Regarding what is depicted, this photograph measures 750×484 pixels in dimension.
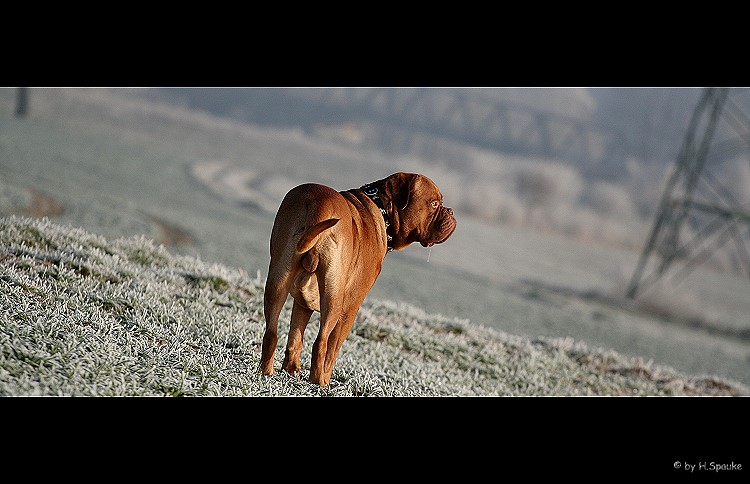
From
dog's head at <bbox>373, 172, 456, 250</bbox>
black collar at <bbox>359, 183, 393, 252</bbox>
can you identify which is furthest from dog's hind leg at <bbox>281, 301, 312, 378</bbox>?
dog's head at <bbox>373, 172, 456, 250</bbox>

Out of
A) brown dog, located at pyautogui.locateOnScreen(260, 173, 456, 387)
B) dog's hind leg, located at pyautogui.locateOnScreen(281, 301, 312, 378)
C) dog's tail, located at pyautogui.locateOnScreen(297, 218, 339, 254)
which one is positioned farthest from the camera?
dog's hind leg, located at pyautogui.locateOnScreen(281, 301, 312, 378)

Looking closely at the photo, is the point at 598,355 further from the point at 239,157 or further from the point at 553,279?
the point at 239,157

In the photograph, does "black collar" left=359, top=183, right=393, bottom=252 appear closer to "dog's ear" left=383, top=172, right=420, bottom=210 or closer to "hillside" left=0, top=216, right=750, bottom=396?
"dog's ear" left=383, top=172, right=420, bottom=210

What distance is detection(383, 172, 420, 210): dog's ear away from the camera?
6.31m

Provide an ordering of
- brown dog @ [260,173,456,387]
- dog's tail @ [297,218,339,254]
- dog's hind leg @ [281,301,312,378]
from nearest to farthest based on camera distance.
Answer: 1. dog's tail @ [297,218,339,254]
2. brown dog @ [260,173,456,387]
3. dog's hind leg @ [281,301,312,378]

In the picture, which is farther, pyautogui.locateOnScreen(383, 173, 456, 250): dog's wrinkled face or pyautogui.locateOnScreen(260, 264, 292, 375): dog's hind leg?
pyautogui.locateOnScreen(383, 173, 456, 250): dog's wrinkled face

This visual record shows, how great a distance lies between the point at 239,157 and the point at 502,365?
6589 centimetres

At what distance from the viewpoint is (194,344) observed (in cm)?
670

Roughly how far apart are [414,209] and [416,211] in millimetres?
27

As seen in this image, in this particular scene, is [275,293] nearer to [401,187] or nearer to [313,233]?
[313,233]

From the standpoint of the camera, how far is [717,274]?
6322cm

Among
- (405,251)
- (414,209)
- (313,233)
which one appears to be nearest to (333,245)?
(313,233)

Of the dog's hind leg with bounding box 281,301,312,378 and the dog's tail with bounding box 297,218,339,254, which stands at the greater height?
the dog's tail with bounding box 297,218,339,254
